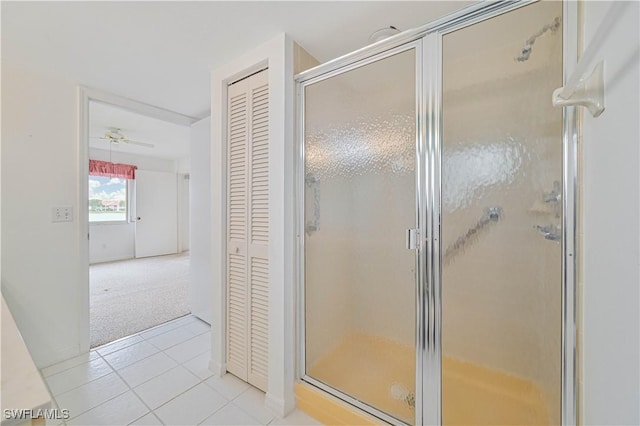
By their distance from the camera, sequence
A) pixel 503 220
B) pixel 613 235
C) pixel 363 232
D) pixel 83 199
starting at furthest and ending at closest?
pixel 83 199, pixel 363 232, pixel 503 220, pixel 613 235

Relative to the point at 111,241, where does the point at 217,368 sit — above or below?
below

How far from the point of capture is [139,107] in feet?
7.62

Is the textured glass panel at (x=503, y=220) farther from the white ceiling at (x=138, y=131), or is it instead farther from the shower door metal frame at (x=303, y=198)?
the white ceiling at (x=138, y=131)

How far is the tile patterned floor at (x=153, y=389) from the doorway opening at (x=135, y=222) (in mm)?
422

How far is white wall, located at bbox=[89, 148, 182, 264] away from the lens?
5.04 meters

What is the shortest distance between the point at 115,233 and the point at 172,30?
5.42 meters

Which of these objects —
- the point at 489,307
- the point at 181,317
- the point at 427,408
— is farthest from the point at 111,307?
the point at 489,307

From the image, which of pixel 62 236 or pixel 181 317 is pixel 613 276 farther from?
pixel 181 317

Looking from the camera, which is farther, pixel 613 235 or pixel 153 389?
pixel 153 389

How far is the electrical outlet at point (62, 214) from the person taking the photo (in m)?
1.91

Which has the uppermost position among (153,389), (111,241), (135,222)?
(135,222)

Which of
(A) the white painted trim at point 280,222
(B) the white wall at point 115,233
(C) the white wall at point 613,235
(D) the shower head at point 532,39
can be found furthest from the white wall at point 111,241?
(C) the white wall at point 613,235

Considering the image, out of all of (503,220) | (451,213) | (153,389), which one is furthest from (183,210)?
(503,220)

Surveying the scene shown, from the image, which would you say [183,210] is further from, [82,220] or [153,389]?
[153,389]
